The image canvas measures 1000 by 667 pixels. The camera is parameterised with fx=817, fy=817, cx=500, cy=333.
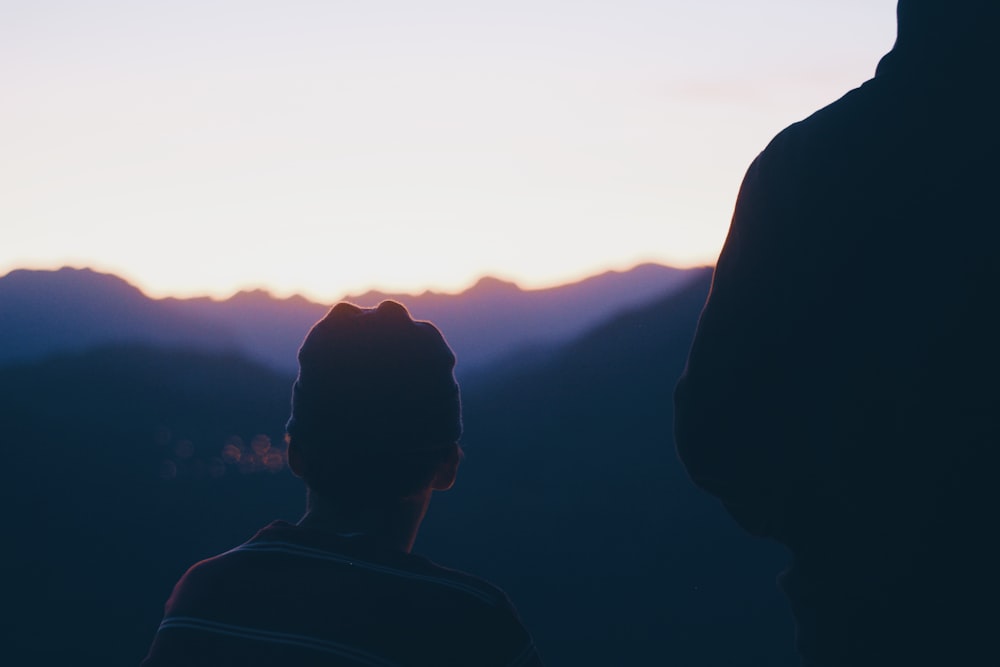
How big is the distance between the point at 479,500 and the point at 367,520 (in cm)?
1488

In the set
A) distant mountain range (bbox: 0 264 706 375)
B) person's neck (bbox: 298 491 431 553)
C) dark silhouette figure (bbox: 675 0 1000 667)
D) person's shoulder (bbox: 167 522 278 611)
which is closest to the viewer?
dark silhouette figure (bbox: 675 0 1000 667)

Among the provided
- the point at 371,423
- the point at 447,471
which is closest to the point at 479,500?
the point at 447,471

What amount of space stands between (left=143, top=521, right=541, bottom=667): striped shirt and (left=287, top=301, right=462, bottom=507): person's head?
12 centimetres

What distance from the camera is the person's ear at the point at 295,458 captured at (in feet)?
4.49

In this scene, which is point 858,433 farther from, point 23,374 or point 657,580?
point 23,374

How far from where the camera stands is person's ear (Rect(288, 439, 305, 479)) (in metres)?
A: 1.37

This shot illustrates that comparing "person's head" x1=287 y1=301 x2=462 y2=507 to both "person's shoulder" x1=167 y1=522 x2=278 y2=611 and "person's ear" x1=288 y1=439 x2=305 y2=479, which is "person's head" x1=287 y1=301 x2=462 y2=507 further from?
"person's shoulder" x1=167 y1=522 x2=278 y2=611

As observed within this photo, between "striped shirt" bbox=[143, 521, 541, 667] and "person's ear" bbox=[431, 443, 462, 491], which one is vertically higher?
"person's ear" bbox=[431, 443, 462, 491]

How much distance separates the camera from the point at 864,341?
43.5 inches

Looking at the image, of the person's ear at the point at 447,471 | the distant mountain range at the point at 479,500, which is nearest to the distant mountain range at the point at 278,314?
the distant mountain range at the point at 479,500

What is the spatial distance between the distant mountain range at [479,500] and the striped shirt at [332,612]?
14.4 m

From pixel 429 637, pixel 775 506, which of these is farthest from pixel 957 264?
pixel 429 637

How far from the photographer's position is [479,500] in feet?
52.2

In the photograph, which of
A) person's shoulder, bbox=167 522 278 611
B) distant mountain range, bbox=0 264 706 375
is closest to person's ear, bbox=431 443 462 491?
person's shoulder, bbox=167 522 278 611
